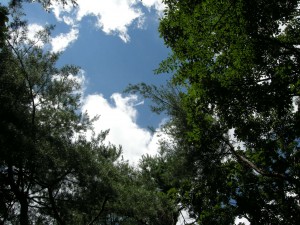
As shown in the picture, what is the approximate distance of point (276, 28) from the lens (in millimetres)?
9695

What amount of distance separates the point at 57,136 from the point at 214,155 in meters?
9.23

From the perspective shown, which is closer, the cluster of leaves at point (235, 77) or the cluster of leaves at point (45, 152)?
the cluster of leaves at point (235, 77)

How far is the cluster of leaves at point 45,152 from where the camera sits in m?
15.5

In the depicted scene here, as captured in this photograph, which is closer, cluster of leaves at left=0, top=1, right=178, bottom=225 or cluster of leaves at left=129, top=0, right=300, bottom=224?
cluster of leaves at left=129, top=0, right=300, bottom=224

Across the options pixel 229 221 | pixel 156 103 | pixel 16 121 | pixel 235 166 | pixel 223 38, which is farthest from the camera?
pixel 156 103

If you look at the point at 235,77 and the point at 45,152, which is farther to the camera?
the point at 45,152

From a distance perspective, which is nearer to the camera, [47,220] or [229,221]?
[229,221]

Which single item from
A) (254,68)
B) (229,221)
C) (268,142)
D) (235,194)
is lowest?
(229,221)

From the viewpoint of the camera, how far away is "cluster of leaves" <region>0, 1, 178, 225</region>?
1553 centimetres

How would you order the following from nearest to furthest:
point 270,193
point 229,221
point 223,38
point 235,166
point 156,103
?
point 223,38, point 229,221, point 235,166, point 270,193, point 156,103

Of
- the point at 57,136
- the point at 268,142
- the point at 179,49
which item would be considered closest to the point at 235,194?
the point at 268,142

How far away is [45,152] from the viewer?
1582 cm

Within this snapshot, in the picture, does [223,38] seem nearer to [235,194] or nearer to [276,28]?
[276,28]

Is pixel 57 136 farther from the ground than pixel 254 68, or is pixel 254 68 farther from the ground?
pixel 57 136
